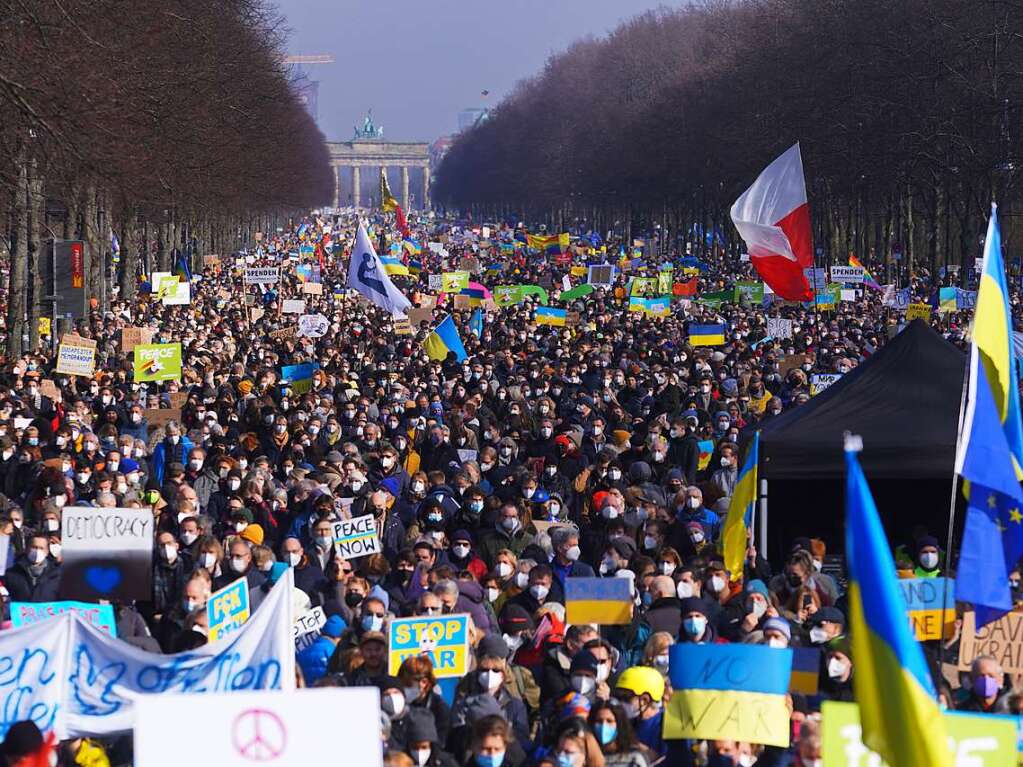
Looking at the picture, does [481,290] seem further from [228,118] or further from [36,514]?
[36,514]

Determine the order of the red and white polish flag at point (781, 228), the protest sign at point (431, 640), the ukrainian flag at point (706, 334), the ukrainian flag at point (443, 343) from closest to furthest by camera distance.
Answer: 1. the protest sign at point (431, 640)
2. the red and white polish flag at point (781, 228)
3. the ukrainian flag at point (443, 343)
4. the ukrainian flag at point (706, 334)

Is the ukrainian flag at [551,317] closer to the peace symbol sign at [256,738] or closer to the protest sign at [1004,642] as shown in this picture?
the protest sign at [1004,642]

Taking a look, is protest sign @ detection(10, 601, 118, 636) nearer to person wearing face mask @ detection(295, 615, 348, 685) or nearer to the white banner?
person wearing face mask @ detection(295, 615, 348, 685)

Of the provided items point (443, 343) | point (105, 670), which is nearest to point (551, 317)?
point (443, 343)

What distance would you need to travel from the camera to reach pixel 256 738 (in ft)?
24.4

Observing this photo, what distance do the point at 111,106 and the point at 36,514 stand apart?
14307mm

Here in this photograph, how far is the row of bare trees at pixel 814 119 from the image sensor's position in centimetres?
4719

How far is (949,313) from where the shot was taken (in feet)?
122

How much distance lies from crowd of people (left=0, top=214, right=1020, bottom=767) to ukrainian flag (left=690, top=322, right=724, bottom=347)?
20 cm

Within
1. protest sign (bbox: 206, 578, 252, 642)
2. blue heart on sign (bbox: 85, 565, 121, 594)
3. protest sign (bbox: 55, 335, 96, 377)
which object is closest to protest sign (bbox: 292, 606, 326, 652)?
protest sign (bbox: 206, 578, 252, 642)

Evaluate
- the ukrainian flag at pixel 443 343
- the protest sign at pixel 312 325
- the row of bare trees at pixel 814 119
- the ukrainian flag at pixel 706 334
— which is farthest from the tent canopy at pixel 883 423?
the row of bare trees at pixel 814 119

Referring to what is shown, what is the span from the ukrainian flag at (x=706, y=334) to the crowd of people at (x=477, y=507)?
20 centimetres

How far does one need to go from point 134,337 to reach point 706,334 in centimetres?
857

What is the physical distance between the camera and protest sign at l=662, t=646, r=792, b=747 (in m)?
9.37
